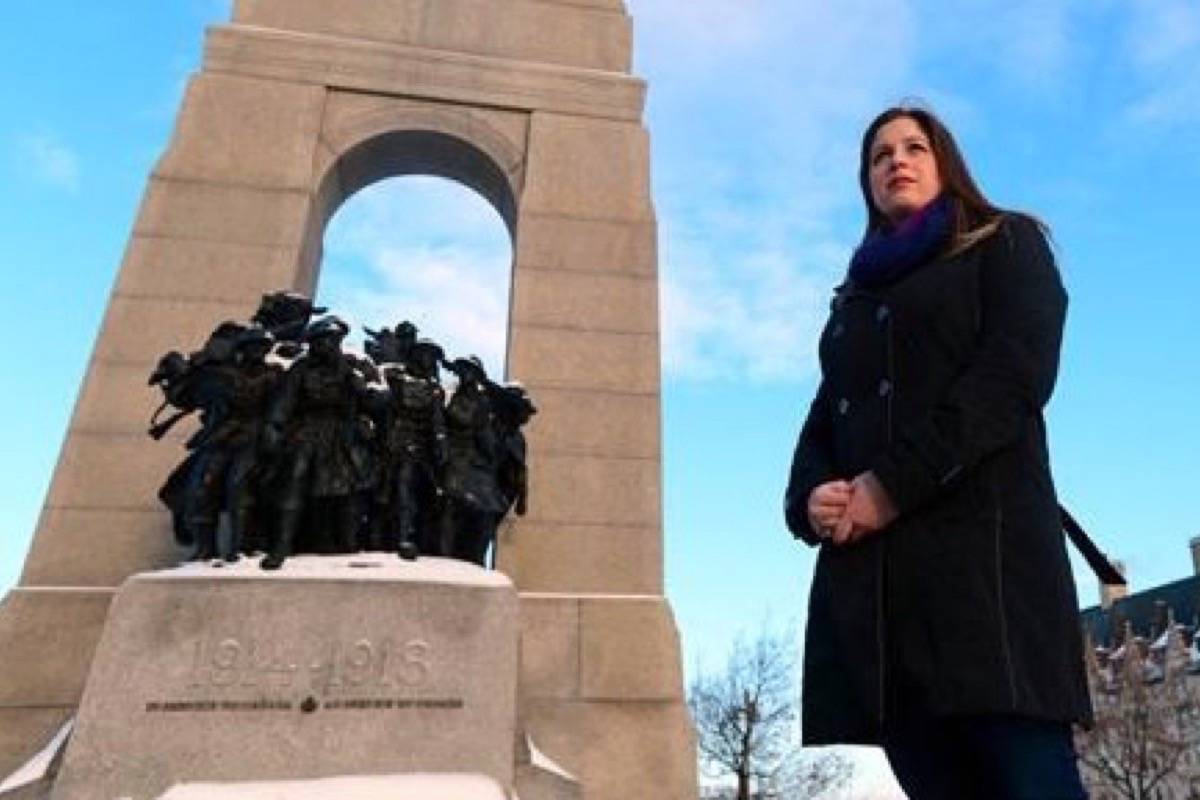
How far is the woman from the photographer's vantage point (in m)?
1.88

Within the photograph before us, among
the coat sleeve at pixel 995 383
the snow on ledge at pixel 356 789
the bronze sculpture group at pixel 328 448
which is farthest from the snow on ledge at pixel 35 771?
the coat sleeve at pixel 995 383

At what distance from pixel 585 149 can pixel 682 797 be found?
7.21m

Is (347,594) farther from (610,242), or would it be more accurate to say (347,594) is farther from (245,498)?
(610,242)

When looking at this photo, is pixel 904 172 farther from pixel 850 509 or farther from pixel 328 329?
pixel 328 329

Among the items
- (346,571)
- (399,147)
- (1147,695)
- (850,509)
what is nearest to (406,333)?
(346,571)

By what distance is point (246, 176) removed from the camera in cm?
1066

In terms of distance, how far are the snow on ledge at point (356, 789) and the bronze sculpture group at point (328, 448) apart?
164 centimetres

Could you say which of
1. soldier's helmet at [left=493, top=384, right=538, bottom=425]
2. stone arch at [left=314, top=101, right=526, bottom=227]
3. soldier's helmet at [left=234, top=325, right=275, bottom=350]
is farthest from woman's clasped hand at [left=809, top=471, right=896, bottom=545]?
stone arch at [left=314, top=101, right=526, bottom=227]

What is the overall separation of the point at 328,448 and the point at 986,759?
6.09 m

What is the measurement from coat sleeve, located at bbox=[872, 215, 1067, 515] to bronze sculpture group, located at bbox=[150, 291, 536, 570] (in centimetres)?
538

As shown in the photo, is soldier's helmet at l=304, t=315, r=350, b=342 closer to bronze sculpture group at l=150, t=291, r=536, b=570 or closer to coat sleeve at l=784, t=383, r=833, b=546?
bronze sculpture group at l=150, t=291, r=536, b=570

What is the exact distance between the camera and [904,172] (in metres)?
2.46

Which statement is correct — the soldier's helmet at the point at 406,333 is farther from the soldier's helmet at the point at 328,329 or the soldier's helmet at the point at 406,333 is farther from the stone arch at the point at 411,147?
the stone arch at the point at 411,147

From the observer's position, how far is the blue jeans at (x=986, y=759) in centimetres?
182
